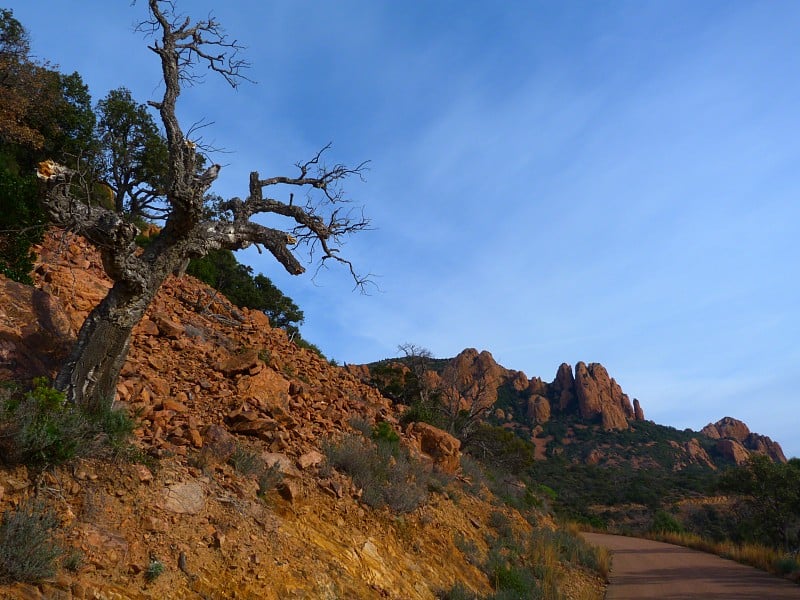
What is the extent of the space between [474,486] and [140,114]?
62.5 ft

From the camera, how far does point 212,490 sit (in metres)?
6.16

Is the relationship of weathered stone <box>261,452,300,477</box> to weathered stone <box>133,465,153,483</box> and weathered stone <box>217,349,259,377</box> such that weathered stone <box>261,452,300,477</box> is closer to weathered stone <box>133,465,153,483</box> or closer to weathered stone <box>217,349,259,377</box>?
weathered stone <box>133,465,153,483</box>

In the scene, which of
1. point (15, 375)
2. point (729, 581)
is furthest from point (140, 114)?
point (729, 581)

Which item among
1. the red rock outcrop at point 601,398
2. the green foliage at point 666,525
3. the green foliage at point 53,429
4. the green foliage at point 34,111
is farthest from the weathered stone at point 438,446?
the red rock outcrop at point 601,398

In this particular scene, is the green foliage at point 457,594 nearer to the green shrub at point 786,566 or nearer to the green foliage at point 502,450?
the green shrub at point 786,566

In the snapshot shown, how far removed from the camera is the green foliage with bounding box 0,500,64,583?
3723 millimetres

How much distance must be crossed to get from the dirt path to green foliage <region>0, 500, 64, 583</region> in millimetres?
10591

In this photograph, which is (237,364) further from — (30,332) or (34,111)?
(34,111)

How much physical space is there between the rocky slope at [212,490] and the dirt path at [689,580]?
3.93 ft

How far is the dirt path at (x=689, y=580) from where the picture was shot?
393 inches

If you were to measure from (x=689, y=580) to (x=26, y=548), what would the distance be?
43.5 ft

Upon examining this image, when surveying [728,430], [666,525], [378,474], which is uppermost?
[728,430]

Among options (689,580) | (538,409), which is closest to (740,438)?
(538,409)

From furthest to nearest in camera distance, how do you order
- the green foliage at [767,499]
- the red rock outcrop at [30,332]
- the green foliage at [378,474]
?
1. the green foliage at [767,499]
2. the green foliage at [378,474]
3. the red rock outcrop at [30,332]
